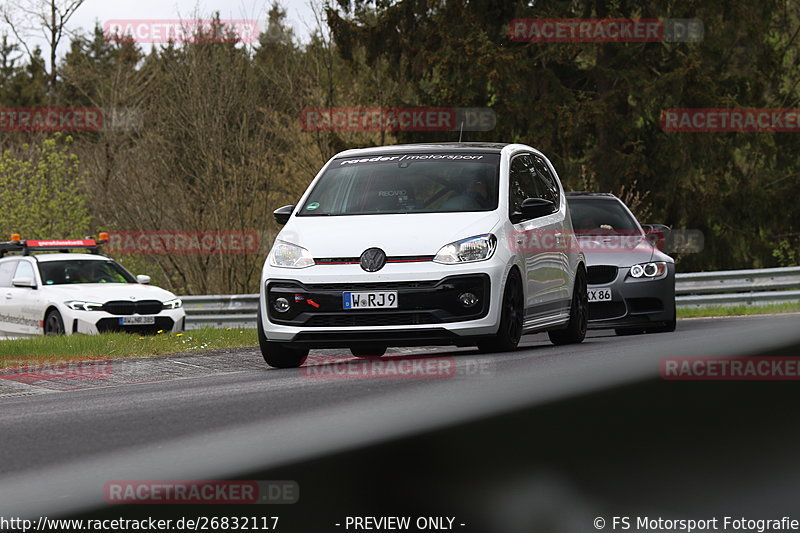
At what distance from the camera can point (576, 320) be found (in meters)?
13.8

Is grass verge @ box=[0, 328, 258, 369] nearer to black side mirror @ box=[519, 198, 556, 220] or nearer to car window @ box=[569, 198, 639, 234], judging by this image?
black side mirror @ box=[519, 198, 556, 220]

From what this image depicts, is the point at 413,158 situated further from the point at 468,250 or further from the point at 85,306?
the point at 85,306

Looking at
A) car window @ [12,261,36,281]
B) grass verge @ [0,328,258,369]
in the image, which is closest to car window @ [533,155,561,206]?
grass verge @ [0,328,258,369]

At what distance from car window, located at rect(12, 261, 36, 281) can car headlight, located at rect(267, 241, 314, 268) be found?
34.3ft

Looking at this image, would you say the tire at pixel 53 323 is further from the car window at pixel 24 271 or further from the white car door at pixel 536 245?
the white car door at pixel 536 245

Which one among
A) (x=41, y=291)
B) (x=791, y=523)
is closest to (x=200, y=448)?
(x=791, y=523)

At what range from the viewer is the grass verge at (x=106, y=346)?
13562 mm

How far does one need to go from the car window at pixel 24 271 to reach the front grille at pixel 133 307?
70.5 inches

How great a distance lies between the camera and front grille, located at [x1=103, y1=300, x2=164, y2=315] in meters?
19.8

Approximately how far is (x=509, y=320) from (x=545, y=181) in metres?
2.65

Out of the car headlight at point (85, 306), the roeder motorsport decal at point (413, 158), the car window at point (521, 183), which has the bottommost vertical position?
the car headlight at point (85, 306)

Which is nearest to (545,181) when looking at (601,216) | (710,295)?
(601,216)

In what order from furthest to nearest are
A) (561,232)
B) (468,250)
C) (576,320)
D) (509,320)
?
(576,320) → (561,232) → (509,320) → (468,250)

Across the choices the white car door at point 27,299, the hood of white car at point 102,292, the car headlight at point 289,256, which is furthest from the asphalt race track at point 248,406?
the white car door at point 27,299
